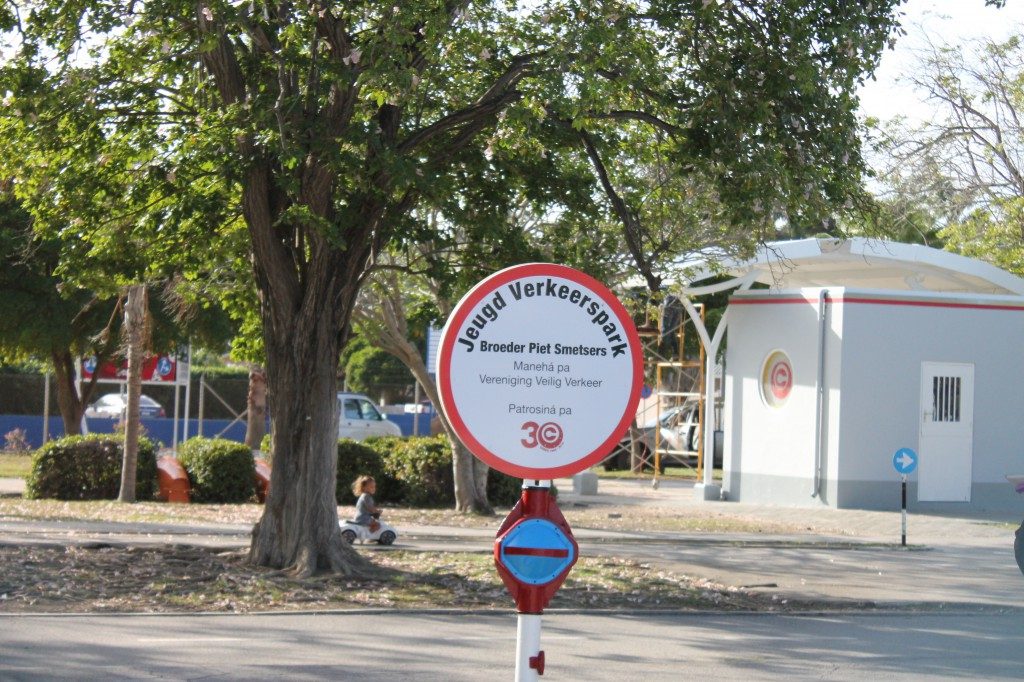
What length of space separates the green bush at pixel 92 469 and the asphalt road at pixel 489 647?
12.4 m

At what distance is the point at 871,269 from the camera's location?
23.6m

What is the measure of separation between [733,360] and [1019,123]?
276 inches

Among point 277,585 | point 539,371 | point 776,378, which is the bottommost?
point 277,585

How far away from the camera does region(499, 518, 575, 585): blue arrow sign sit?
453 centimetres

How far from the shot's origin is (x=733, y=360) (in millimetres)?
23359

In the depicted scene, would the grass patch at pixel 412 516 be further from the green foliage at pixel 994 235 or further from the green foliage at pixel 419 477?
the green foliage at pixel 994 235

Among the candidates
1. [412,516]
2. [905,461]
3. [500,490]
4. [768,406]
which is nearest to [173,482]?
[412,516]

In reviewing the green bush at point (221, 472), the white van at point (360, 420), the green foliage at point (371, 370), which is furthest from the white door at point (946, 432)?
the green foliage at point (371, 370)

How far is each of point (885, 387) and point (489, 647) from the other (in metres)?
13.6

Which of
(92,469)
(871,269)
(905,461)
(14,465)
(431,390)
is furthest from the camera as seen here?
(14,465)

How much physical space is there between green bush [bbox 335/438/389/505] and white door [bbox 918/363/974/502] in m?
9.07

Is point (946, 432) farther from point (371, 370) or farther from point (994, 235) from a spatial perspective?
point (371, 370)

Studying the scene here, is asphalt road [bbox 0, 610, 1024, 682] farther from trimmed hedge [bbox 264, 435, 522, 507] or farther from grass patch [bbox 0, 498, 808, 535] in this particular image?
trimmed hedge [bbox 264, 435, 522, 507]

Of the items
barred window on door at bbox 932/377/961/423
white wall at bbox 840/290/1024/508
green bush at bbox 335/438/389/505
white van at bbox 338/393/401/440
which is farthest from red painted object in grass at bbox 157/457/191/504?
barred window on door at bbox 932/377/961/423
